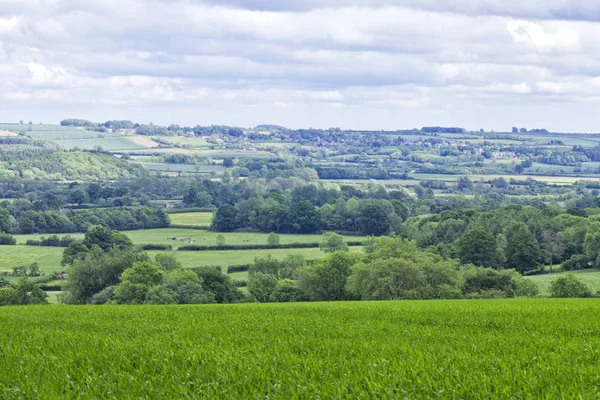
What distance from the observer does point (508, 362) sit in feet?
49.6

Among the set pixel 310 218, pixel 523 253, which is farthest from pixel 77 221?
pixel 523 253

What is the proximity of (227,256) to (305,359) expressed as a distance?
383 ft

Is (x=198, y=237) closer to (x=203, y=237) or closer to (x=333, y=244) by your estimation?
(x=203, y=237)

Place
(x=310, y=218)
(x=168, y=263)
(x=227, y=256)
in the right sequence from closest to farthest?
(x=168, y=263)
(x=227, y=256)
(x=310, y=218)

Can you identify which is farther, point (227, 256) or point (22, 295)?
point (227, 256)

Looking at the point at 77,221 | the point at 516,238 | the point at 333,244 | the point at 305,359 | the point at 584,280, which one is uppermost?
the point at 305,359

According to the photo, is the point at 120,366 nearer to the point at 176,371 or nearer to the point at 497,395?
the point at 176,371

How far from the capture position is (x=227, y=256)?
431ft

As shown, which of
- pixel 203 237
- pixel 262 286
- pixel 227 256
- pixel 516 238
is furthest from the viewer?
pixel 203 237

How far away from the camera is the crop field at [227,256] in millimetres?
121206

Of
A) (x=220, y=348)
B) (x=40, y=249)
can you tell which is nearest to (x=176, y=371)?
(x=220, y=348)

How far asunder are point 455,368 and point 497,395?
2199mm

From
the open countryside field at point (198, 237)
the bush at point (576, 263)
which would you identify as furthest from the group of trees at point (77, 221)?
the bush at point (576, 263)

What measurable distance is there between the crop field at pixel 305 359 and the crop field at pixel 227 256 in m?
90.1
